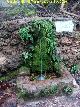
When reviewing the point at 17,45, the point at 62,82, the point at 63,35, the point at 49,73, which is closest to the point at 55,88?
the point at 62,82

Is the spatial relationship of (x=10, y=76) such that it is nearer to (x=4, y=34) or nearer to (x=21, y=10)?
(x=4, y=34)

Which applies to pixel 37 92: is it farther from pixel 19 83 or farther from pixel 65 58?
pixel 65 58

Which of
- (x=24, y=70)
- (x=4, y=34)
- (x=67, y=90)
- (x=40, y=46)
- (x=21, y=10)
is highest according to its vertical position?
(x=21, y=10)

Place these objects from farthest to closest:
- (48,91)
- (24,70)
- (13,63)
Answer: (13,63) < (24,70) < (48,91)

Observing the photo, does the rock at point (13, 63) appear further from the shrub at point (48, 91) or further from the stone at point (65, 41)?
the stone at point (65, 41)

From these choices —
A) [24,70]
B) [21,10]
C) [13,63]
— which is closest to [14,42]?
[13,63]

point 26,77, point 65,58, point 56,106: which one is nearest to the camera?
point 56,106

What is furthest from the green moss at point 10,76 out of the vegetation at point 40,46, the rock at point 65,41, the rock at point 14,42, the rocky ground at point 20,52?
the rock at point 65,41

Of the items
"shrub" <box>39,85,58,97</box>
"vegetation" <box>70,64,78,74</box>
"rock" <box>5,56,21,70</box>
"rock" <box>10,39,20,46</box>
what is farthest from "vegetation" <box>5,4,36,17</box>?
"shrub" <box>39,85,58,97</box>
